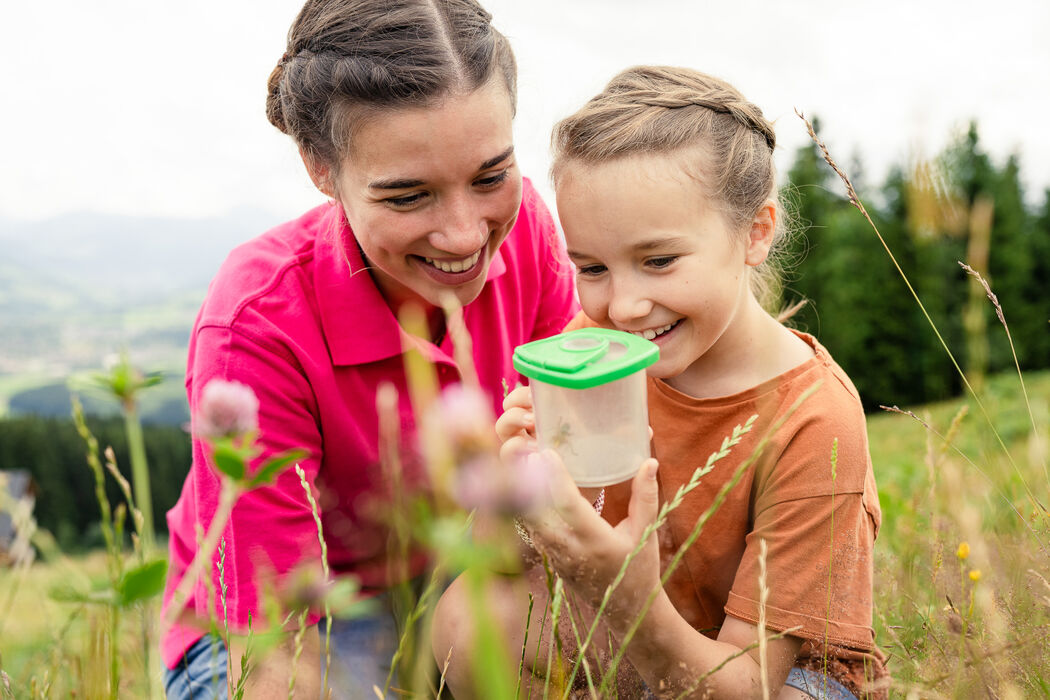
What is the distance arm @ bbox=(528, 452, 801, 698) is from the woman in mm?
632

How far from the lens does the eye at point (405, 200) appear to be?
217 centimetres

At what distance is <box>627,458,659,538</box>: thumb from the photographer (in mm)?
1491

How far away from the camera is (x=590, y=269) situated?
200 centimetres

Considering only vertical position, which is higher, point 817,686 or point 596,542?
point 596,542

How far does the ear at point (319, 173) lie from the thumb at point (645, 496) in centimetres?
139

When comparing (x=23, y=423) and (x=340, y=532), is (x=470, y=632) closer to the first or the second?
(x=340, y=532)

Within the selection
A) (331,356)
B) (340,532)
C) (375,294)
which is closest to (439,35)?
→ (375,294)

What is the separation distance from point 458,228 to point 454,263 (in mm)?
183

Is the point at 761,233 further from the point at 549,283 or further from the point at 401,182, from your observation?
the point at 549,283

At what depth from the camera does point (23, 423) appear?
120 ft

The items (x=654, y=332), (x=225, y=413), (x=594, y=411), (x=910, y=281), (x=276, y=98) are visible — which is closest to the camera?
(x=225, y=413)

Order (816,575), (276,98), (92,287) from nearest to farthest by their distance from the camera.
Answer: (816,575) < (276,98) < (92,287)

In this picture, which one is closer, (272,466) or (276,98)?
(272,466)

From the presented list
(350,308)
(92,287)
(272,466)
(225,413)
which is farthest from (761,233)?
(92,287)
